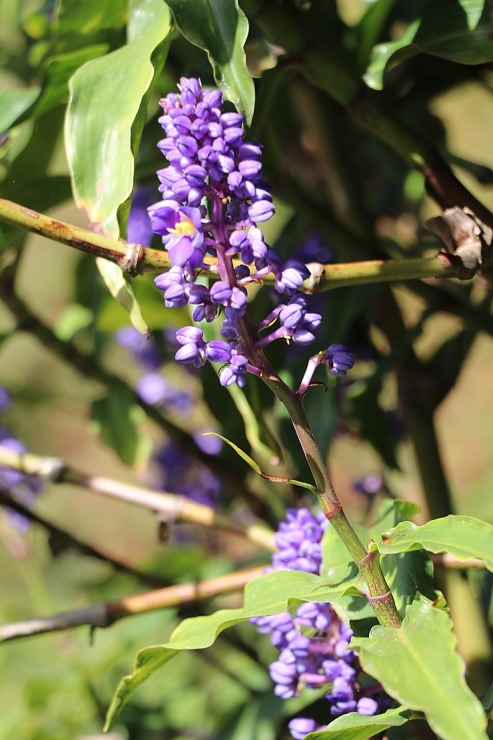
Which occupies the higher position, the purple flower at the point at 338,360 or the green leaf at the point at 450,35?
the green leaf at the point at 450,35

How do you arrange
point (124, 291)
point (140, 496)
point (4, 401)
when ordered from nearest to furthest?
point (124, 291) < point (140, 496) < point (4, 401)

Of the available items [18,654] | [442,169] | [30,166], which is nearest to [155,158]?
[30,166]

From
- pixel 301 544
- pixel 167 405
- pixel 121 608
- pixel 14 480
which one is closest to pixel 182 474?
pixel 167 405

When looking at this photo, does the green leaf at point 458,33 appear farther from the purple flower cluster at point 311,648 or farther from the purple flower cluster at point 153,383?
the purple flower cluster at point 153,383

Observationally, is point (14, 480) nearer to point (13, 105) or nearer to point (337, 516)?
point (13, 105)

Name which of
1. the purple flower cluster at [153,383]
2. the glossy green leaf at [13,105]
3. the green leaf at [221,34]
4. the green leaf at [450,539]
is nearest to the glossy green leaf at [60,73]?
the glossy green leaf at [13,105]

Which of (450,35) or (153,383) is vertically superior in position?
(450,35)

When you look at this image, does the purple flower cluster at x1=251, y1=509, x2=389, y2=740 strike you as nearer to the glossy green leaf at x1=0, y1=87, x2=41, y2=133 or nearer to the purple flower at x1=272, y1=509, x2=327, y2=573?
the purple flower at x1=272, y1=509, x2=327, y2=573
